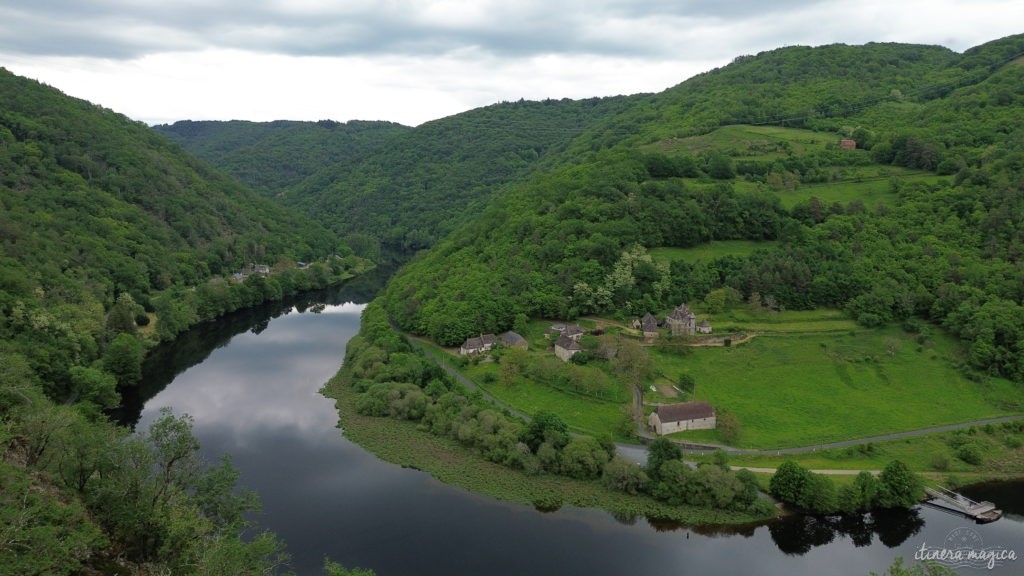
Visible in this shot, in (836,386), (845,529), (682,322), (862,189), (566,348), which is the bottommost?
(845,529)

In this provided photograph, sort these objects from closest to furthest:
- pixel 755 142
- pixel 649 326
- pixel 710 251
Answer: pixel 649 326
pixel 710 251
pixel 755 142

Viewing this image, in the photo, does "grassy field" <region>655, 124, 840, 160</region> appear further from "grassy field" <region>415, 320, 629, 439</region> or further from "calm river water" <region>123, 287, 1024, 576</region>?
"calm river water" <region>123, 287, 1024, 576</region>

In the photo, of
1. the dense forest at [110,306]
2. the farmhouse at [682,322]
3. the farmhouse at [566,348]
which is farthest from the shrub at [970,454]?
the dense forest at [110,306]

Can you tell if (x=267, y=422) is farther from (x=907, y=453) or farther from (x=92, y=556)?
(x=907, y=453)

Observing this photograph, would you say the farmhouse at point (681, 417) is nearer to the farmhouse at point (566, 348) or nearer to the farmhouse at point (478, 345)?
the farmhouse at point (566, 348)

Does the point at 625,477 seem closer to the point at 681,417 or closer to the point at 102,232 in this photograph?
the point at 681,417

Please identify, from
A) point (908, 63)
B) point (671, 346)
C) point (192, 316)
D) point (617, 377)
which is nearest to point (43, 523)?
point (617, 377)

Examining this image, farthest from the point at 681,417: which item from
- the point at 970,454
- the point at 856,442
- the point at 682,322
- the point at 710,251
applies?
the point at 710,251
